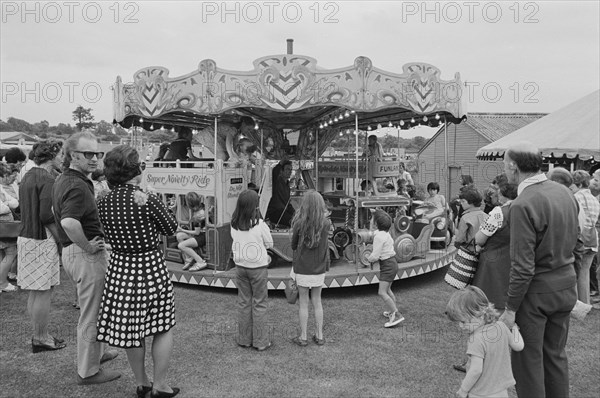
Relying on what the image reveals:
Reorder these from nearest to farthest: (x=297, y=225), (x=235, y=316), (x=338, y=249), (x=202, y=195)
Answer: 1. (x=297, y=225)
2. (x=235, y=316)
3. (x=202, y=195)
4. (x=338, y=249)

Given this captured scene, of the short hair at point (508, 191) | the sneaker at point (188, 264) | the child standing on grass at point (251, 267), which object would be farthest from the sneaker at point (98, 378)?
the short hair at point (508, 191)

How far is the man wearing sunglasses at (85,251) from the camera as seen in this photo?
3455mm

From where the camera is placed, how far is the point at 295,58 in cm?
619

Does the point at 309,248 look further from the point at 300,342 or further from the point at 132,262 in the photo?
the point at 132,262

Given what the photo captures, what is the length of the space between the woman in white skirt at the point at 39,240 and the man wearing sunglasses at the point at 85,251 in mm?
641

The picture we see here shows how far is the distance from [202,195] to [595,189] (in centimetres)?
554

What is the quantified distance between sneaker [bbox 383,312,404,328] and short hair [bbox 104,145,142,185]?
3278 mm

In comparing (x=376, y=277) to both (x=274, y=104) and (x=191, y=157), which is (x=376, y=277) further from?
(x=191, y=157)

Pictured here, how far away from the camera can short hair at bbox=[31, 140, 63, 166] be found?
4160 mm

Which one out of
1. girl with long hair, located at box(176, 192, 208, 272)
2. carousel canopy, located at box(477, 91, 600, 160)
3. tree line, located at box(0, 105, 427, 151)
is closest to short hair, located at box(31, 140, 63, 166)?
girl with long hair, located at box(176, 192, 208, 272)

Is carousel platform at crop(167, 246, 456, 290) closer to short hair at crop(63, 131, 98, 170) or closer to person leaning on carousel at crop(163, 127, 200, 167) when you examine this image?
person leaning on carousel at crop(163, 127, 200, 167)

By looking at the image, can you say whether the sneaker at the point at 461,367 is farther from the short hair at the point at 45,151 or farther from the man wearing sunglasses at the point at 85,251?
the short hair at the point at 45,151

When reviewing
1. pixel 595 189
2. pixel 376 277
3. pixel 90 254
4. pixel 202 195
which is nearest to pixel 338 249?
pixel 376 277

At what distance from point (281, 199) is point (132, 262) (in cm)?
497
